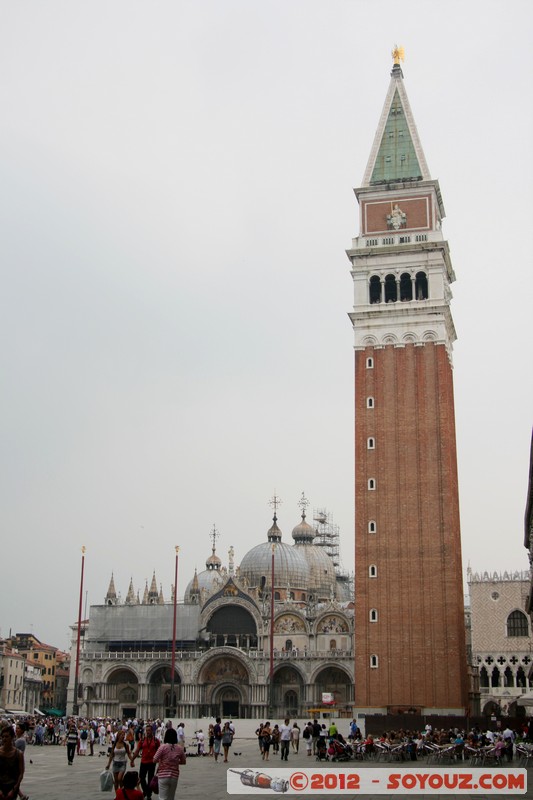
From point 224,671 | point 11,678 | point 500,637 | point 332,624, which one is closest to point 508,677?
point 500,637

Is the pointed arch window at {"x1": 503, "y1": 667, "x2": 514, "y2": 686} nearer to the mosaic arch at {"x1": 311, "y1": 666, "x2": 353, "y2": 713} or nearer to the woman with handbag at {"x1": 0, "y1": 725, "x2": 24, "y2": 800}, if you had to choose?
the mosaic arch at {"x1": 311, "y1": 666, "x2": 353, "y2": 713}

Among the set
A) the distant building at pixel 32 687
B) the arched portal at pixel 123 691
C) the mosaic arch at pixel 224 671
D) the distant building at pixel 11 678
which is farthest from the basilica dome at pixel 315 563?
the distant building at pixel 32 687

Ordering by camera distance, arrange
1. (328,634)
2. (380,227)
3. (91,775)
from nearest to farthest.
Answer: (91,775) → (380,227) → (328,634)

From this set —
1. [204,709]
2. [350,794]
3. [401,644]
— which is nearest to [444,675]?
[401,644]

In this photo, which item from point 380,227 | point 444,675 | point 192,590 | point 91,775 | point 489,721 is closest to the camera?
point 91,775

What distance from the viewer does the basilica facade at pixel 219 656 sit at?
241 ft

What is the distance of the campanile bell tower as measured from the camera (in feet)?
181

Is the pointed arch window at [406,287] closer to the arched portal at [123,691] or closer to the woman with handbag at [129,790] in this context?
the arched portal at [123,691]

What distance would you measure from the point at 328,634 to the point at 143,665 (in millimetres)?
14924

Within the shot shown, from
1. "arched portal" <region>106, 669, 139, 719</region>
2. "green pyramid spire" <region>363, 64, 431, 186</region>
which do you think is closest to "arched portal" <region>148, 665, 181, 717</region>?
"arched portal" <region>106, 669, 139, 719</region>

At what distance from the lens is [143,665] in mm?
77750

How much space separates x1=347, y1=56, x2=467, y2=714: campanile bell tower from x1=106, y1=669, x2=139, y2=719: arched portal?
2871 centimetres

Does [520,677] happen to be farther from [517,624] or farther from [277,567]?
[277,567]

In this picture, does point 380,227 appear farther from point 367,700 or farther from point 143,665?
point 143,665
